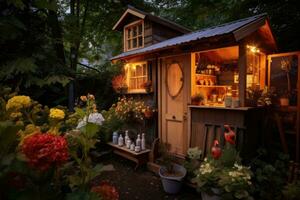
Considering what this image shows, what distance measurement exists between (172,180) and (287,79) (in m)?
3.53

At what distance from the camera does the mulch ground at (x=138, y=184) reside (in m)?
3.86

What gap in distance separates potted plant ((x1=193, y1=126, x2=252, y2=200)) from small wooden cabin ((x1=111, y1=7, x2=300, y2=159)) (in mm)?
516

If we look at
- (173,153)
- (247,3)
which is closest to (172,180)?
(173,153)

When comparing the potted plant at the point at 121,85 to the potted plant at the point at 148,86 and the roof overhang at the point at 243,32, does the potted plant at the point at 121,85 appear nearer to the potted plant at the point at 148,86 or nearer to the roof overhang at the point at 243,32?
the potted plant at the point at 148,86

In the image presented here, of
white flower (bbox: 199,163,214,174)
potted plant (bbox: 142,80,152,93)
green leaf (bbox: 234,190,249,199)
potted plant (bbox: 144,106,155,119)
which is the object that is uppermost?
potted plant (bbox: 142,80,152,93)

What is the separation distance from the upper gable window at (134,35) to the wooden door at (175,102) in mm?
1992

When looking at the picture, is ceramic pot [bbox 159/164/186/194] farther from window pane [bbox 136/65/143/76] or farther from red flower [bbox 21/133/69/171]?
red flower [bbox 21/133/69/171]

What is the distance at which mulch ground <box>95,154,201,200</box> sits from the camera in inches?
152

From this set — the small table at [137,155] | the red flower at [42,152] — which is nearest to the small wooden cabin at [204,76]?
the small table at [137,155]

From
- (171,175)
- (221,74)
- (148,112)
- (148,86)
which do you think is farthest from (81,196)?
(221,74)

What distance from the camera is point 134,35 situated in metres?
6.97

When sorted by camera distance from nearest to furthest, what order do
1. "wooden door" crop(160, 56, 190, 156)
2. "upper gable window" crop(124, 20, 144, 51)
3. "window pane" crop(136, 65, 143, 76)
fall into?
1. "wooden door" crop(160, 56, 190, 156)
2. "window pane" crop(136, 65, 143, 76)
3. "upper gable window" crop(124, 20, 144, 51)

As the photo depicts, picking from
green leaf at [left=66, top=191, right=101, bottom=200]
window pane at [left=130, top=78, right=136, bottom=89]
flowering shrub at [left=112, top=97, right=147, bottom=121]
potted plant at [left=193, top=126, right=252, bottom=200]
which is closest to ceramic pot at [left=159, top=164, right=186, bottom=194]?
potted plant at [left=193, top=126, right=252, bottom=200]

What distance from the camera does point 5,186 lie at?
3.56ft
